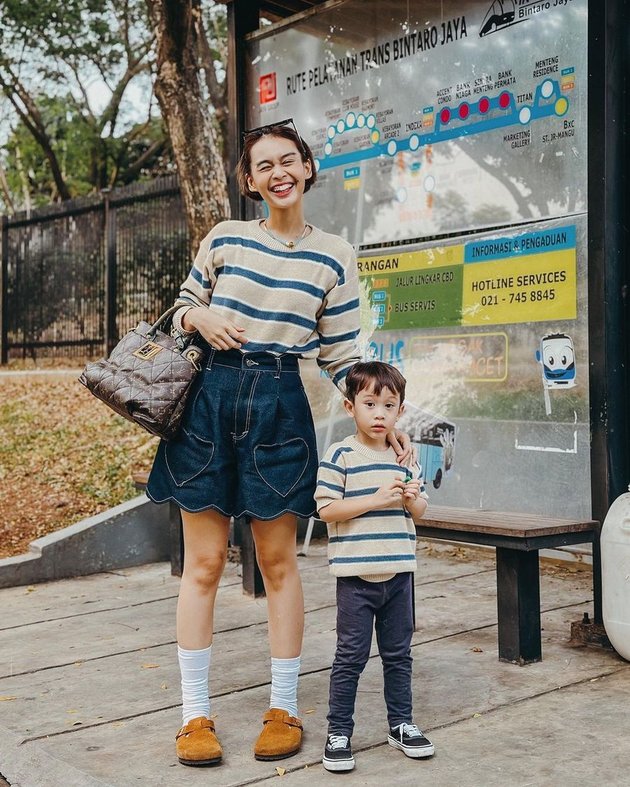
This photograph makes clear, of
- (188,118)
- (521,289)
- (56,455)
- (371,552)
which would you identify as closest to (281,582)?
(371,552)

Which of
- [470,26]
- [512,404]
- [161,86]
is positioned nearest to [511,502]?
[512,404]

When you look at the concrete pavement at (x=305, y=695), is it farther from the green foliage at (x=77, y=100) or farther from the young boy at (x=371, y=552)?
the green foliage at (x=77, y=100)

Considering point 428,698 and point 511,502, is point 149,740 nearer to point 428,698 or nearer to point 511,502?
point 428,698

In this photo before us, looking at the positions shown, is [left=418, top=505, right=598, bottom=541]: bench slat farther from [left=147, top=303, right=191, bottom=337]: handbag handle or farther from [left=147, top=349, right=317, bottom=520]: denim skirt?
[left=147, top=303, right=191, bottom=337]: handbag handle

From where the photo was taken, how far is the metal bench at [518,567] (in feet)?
13.2

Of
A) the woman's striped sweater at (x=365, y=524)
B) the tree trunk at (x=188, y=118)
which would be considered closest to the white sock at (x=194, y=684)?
the woman's striped sweater at (x=365, y=524)

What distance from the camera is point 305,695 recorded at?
3801 millimetres

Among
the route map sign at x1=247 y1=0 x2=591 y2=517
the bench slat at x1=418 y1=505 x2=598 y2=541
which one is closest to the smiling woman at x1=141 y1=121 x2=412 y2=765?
the bench slat at x1=418 y1=505 x2=598 y2=541

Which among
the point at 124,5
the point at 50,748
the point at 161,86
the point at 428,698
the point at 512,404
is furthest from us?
the point at 124,5

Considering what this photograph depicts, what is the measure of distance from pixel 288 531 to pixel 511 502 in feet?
7.63

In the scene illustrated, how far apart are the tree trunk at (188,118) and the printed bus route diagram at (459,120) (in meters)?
3.56

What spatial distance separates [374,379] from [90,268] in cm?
1124

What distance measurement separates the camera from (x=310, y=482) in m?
3.32

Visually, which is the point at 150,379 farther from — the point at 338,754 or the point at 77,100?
the point at 77,100
